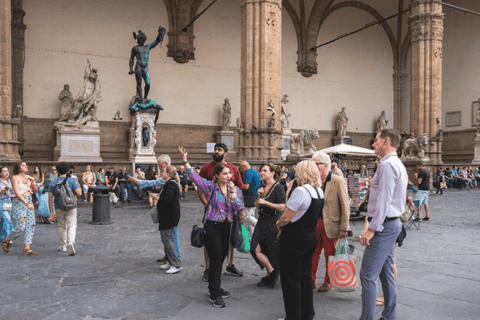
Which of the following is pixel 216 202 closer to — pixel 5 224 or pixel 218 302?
pixel 218 302

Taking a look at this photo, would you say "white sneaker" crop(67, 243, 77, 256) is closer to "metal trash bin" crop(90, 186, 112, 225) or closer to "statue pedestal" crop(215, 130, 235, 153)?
"metal trash bin" crop(90, 186, 112, 225)

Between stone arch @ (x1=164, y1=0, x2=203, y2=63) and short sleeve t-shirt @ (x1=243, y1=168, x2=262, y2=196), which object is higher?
stone arch @ (x1=164, y1=0, x2=203, y2=63)

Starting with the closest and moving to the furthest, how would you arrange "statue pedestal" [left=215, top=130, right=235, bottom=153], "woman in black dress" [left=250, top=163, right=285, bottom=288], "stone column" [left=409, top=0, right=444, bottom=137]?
"woman in black dress" [left=250, top=163, right=285, bottom=288]
"stone column" [left=409, top=0, right=444, bottom=137]
"statue pedestal" [left=215, top=130, right=235, bottom=153]

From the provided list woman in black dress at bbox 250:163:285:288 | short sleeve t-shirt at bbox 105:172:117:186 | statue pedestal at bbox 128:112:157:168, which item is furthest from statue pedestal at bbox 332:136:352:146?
woman in black dress at bbox 250:163:285:288

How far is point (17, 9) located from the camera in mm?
19172

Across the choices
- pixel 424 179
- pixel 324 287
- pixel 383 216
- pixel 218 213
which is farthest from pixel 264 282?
pixel 424 179

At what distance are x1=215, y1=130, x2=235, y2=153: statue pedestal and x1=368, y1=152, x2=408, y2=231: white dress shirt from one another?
19.9 m

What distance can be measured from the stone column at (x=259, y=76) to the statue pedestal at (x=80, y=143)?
5125 mm

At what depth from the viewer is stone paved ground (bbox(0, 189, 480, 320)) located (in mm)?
4160

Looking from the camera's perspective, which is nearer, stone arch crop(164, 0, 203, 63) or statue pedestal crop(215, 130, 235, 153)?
stone arch crop(164, 0, 203, 63)

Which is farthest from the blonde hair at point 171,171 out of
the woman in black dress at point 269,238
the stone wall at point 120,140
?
the stone wall at point 120,140

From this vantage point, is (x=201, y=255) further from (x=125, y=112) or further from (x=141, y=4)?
(x=141, y=4)

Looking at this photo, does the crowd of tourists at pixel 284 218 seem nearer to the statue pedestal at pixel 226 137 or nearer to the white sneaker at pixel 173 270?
the white sneaker at pixel 173 270

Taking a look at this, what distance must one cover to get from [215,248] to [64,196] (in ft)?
9.96
